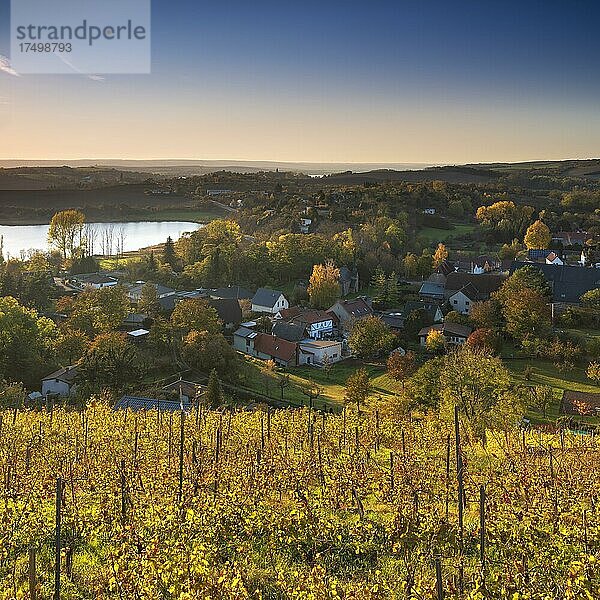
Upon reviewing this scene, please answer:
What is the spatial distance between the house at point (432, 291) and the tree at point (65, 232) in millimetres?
24491

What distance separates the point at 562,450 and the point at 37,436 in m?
9.45

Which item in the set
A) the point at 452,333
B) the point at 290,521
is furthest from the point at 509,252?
the point at 290,521

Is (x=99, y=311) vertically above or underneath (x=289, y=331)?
above

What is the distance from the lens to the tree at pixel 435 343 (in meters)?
25.3

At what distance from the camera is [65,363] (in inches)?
891

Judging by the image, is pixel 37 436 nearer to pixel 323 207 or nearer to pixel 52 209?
pixel 323 207

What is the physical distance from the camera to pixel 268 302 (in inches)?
1302

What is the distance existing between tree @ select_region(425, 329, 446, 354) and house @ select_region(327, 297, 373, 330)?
504 cm

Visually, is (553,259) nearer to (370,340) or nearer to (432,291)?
(432,291)

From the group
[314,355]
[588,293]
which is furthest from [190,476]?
[588,293]

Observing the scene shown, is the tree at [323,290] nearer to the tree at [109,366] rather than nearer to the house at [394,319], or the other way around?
the house at [394,319]

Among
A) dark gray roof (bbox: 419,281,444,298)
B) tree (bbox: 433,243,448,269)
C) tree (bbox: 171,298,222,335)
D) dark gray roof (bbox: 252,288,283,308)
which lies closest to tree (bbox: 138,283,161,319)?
tree (bbox: 171,298,222,335)

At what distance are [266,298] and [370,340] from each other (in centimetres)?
942

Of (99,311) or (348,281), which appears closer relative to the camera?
(99,311)
